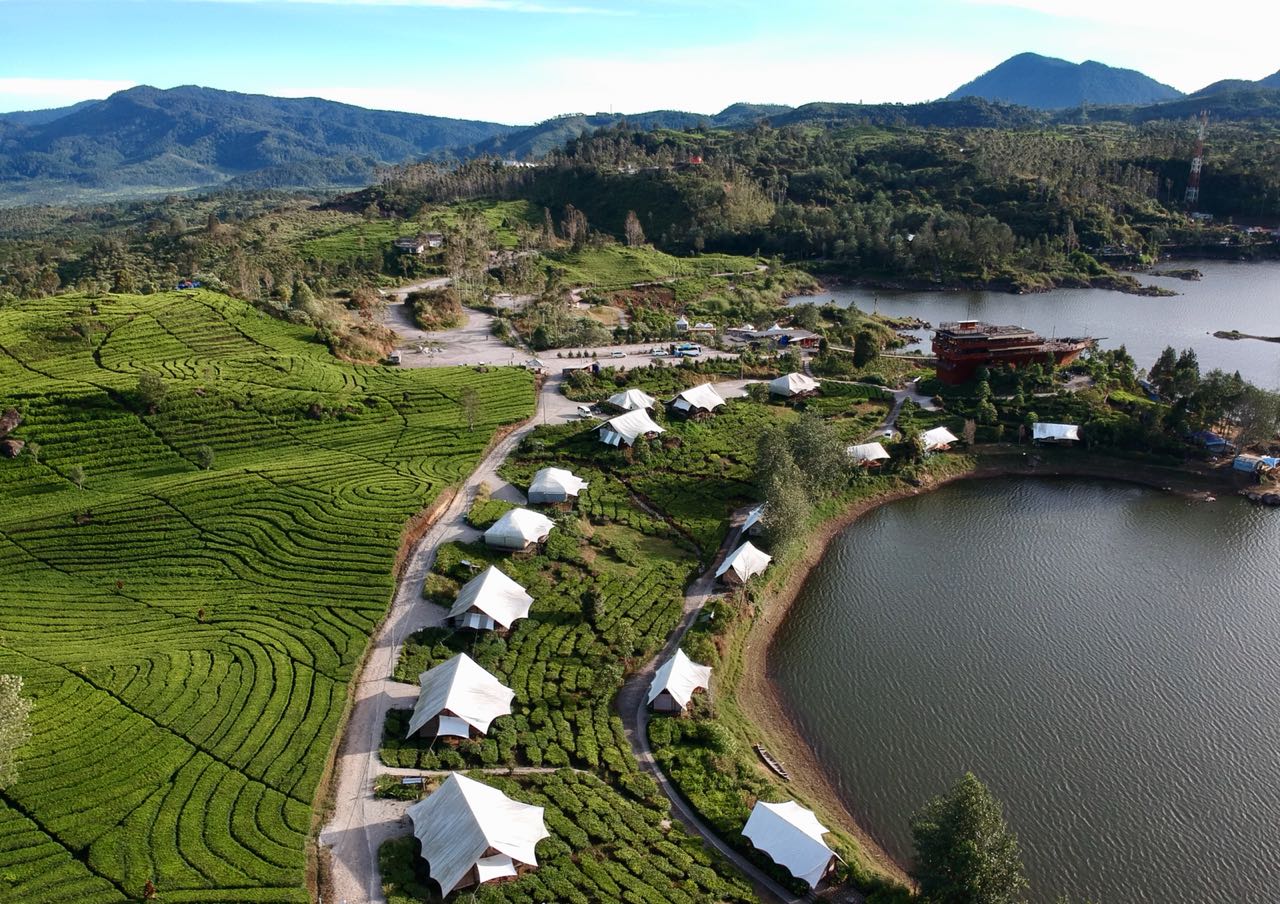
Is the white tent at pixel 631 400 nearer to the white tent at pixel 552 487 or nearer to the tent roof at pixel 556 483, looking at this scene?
the tent roof at pixel 556 483

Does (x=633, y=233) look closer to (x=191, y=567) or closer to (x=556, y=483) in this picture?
(x=556, y=483)

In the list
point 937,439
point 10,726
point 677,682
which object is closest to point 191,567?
point 10,726

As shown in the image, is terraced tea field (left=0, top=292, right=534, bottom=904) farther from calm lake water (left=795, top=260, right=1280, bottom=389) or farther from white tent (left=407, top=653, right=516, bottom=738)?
calm lake water (left=795, top=260, right=1280, bottom=389)

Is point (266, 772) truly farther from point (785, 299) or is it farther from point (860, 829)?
point (785, 299)

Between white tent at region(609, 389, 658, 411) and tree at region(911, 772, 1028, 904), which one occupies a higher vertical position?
white tent at region(609, 389, 658, 411)

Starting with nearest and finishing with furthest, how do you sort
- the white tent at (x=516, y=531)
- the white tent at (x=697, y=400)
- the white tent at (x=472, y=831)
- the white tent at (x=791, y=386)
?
the white tent at (x=472, y=831)
the white tent at (x=516, y=531)
the white tent at (x=697, y=400)
the white tent at (x=791, y=386)

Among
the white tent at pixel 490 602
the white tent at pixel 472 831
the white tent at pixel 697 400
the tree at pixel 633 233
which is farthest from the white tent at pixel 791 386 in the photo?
the tree at pixel 633 233

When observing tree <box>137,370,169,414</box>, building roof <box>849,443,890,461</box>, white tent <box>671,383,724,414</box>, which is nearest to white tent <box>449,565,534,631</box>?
white tent <box>671,383,724,414</box>
